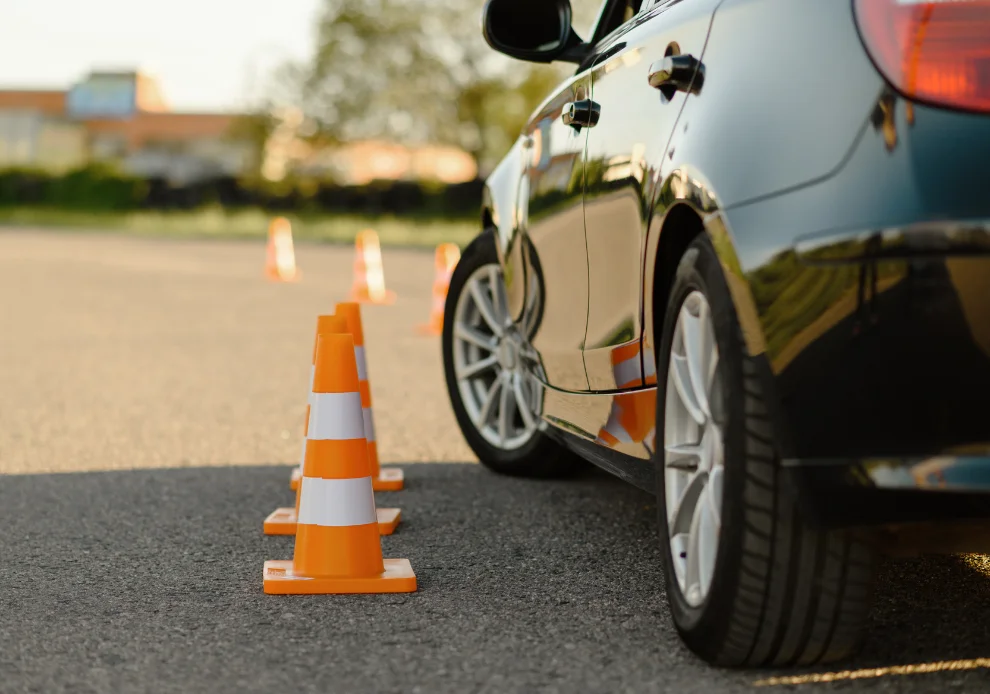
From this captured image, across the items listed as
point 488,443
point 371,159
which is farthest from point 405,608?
point 371,159

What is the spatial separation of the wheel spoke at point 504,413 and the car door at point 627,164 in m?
1.44

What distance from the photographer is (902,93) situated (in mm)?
2467

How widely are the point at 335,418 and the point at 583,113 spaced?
1.10m

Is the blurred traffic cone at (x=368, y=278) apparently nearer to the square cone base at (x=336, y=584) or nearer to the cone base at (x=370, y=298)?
the cone base at (x=370, y=298)

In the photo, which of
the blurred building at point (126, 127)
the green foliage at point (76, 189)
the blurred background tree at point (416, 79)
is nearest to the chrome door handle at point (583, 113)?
the green foliage at point (76, 189)

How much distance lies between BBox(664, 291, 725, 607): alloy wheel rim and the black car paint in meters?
0.27

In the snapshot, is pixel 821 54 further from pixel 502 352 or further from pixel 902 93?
pixel 502 352

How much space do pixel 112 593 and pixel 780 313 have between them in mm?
2042

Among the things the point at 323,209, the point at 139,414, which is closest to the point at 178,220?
the point at 323,209

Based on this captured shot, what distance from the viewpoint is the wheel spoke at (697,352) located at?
116 inches

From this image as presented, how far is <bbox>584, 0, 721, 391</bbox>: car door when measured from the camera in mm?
3213

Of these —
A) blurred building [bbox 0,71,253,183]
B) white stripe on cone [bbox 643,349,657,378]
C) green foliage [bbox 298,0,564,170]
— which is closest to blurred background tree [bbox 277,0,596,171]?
green foliage [bbox 298,0,564,170]

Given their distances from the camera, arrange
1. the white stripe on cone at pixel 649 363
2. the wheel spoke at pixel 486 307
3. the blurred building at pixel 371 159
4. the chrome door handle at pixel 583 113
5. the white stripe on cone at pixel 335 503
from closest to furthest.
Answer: the white stripe on cone at pixel 649 363
the white stripe on cone at pixel 335 503
the chrome door handle at pixel 583 113
the wheel spoke at pixel 486 307
the blurred building at pixel 371 159

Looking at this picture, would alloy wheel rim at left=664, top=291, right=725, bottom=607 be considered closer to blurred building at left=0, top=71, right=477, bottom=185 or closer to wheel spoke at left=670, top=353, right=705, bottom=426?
wheel spoke at left=670, top=353, right=705, bottom=426
